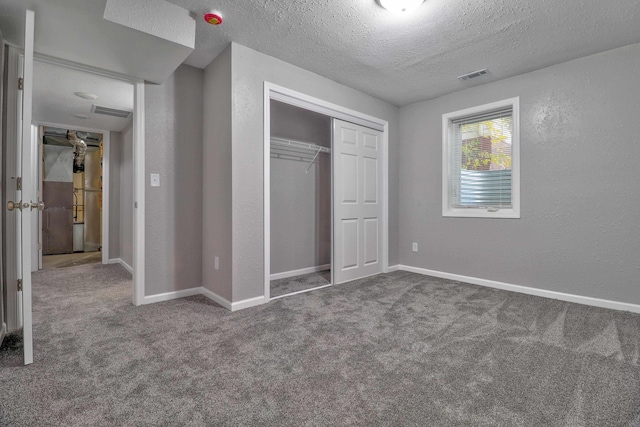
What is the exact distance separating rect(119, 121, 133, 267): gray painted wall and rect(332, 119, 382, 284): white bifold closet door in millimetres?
3278

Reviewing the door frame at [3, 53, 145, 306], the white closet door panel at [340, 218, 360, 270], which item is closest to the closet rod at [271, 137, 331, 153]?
the white closet door panel at [340, 218, 360, 270]

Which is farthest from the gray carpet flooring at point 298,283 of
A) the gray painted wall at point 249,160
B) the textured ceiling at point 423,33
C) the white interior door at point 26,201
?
the textured ceiling at point 423,33

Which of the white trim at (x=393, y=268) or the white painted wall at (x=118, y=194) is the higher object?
the white painted wall at (x=118, y=194)

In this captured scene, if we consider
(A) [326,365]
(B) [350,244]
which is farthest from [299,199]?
(A) [326,365]

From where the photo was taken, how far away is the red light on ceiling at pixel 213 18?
225cm

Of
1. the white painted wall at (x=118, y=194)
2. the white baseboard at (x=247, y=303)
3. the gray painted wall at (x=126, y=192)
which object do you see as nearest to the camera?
the white baseboard at (x=247, y=303)

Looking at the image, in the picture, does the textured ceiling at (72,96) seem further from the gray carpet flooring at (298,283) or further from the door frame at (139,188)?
the gray carpet flooring at (298,283)

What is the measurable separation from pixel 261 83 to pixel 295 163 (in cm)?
137

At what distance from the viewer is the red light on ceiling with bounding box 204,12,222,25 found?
2252 mm

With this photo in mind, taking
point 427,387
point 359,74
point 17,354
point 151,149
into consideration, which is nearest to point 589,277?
point 427,387

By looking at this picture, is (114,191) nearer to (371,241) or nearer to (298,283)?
(298,283)

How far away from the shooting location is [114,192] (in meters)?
5.24

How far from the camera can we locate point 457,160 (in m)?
3.96

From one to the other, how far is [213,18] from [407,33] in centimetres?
156
